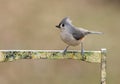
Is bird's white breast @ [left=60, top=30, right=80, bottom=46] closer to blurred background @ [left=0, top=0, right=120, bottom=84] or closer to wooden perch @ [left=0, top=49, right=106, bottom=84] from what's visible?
wooden perch @ [left=0, top=49, right=106, bottom=84]

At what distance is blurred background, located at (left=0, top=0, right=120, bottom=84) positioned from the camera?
7.13 metres

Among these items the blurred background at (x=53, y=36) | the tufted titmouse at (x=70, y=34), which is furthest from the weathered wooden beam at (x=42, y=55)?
the blurred background at (x=53, y=36)

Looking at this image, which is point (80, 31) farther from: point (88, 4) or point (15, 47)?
point (88, 4)

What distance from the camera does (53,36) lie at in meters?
8.40

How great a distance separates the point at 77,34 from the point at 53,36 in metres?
3.51

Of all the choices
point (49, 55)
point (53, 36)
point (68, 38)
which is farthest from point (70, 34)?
point (53, 36)

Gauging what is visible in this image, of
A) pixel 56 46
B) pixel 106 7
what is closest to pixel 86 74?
pixel 56 46

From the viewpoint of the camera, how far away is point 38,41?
821 centimetres

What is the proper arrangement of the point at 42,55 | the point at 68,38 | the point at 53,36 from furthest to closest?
1. the point at 53,36
2. the point at 68,38
3. the point at 42,55

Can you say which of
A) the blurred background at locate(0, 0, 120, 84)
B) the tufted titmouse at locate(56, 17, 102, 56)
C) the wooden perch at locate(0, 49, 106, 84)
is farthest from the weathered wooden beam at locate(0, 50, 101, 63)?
the blurred background at locate(0, 0, 120, 84)

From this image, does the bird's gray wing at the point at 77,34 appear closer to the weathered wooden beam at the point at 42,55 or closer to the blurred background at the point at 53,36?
the weathered wooden beam at the point at 42,55

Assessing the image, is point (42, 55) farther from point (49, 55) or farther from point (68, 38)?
point (68, 38)

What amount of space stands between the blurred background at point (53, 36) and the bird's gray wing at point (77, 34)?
2005 mm

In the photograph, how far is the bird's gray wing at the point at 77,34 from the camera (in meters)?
4.89
